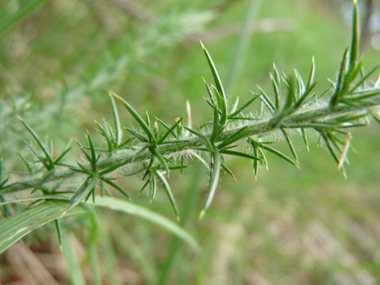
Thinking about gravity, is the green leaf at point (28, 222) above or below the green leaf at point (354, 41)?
below

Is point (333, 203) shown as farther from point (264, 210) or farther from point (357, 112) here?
point (357, 112)

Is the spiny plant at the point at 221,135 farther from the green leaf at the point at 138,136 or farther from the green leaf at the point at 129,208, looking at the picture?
the green leaf at the point at 129,208

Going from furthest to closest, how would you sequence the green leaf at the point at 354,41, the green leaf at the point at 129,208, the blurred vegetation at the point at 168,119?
the blurred vegetation at the point at 168,119
the green leaf at the point at 129,208
the green leaf at the point at 354,41

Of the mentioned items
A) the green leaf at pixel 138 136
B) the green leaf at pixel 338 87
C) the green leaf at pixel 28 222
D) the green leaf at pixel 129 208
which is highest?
the green leaf at pixel 338 87

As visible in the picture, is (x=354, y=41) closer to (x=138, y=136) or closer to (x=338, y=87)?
(x=338, y=87)

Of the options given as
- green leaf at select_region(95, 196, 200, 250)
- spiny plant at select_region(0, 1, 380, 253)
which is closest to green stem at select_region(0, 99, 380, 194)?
spiny plant at select_region(0, 1, 380, 253)

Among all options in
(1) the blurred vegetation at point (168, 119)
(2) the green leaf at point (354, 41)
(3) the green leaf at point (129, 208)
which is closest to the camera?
(2) the green leaf at point (354, 41)

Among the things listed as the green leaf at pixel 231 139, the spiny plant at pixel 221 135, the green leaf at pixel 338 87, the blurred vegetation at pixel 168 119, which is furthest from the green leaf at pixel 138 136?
the blurred vegetation at pixel 168 119

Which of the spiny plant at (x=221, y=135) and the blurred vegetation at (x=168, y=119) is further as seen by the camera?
the blurred vegetation at (x=168, y=119)

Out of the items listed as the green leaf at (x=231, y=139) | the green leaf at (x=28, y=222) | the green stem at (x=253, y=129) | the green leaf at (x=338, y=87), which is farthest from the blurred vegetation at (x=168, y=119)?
the green leaf at (x=338, y=87)
